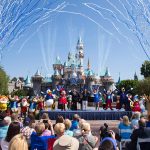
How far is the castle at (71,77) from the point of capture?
493ft

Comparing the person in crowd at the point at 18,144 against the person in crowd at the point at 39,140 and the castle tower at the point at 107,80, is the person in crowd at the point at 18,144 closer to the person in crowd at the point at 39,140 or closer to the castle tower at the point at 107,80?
the person in crowd at the point at 39,140

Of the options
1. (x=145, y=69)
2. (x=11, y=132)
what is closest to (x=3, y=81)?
(x=145, y=69)

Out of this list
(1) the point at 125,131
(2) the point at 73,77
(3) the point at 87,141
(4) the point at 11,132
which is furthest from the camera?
(2) the point at 73,77

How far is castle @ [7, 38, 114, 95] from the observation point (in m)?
150

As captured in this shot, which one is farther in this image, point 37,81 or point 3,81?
point 37,81

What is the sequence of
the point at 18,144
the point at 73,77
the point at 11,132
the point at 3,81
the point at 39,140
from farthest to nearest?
the point at 73,77, the point at 3,81, the point at 39,140, the point at 11,132, the point at 18,144

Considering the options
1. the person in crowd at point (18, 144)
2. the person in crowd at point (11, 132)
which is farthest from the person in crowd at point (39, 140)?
the person in crowd at point (18, 144)

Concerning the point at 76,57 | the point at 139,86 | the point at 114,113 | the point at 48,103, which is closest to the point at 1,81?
the point at 139,86

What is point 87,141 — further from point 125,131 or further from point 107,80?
point 107,80

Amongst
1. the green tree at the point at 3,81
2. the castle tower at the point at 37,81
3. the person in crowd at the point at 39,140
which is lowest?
the person in crowd at the point at 39,140


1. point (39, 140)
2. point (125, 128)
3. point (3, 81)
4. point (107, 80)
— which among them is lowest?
point (39, 140)

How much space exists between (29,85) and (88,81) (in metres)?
24.3

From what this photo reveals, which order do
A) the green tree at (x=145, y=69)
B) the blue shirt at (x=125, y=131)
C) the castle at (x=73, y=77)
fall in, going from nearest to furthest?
the blue shirt at (x=125, y=131) → the green tree at (x=145, y=69) → the castle at (x=73, y=77)

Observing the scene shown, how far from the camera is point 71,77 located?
14662 centimetres
